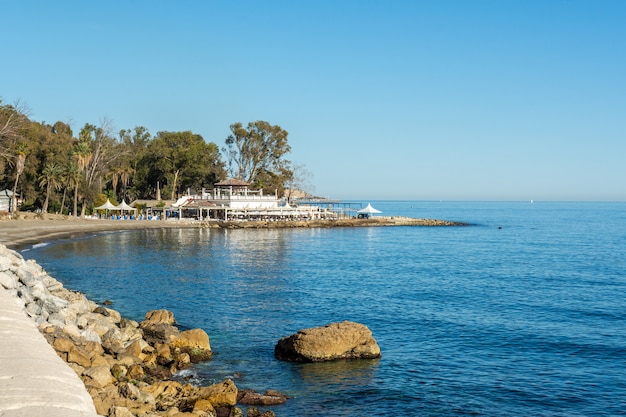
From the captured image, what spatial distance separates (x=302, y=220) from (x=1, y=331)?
79.1m

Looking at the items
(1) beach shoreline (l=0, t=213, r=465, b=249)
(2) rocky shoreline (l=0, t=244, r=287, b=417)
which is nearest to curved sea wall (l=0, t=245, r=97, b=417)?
(2) rocky shoreline (l=0, t=244, r=287, b=417)

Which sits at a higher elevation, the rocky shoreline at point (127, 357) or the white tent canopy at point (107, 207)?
the white tent canopy at point (107, 207)

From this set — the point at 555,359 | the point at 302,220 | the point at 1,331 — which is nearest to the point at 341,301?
the point at 555,359

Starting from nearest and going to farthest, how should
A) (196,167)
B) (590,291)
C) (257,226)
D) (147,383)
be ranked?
(147,383) < (590,291) < (257,226) < (196,167)

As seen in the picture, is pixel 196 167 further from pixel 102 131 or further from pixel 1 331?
pixel 1 331

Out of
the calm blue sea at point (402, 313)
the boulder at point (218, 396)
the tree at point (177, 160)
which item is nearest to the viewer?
the boulder at point (218, 396)

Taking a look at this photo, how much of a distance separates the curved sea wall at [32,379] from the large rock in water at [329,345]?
26.0ft

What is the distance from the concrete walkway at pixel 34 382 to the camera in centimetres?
666

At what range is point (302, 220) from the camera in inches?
3509

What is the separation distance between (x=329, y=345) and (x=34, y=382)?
10.7m

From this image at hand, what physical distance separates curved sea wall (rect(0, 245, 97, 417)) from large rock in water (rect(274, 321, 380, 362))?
26.0 feet

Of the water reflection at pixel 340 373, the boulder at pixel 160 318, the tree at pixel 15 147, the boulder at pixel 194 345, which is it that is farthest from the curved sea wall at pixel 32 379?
the tree at pixel 15 147

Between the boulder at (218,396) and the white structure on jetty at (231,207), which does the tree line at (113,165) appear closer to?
the white structure on jetty at (231,207)

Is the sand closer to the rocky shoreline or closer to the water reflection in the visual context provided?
the rocky shoreline
